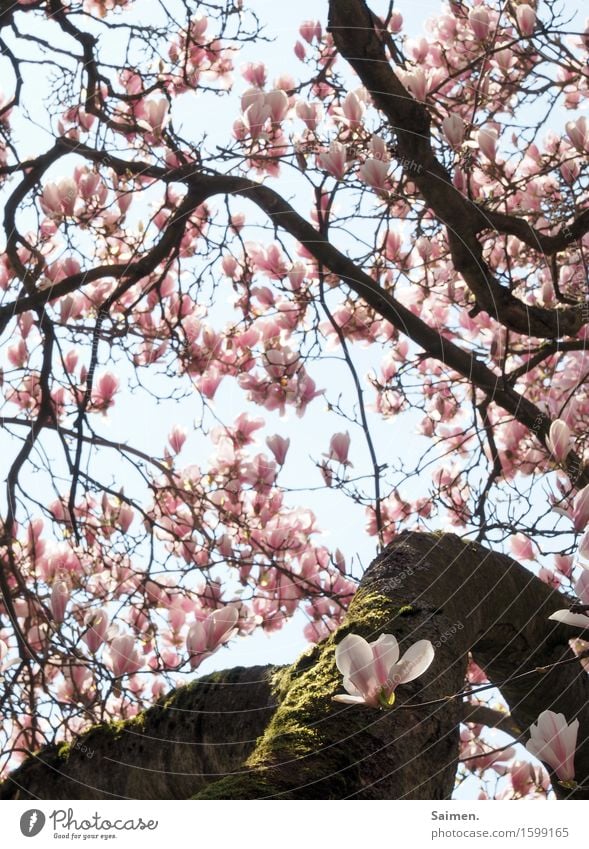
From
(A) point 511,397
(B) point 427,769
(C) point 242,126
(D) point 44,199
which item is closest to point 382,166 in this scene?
(C) point 242,126

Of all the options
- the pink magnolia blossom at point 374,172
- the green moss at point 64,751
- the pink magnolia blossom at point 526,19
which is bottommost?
the green moss at point 64,751

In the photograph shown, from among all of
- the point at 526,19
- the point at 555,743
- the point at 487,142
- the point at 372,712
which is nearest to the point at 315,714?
the point at 372,712

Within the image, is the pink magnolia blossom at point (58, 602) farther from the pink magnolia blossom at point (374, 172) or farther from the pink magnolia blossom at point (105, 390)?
the pink magnolia blossom at point (374, 172)

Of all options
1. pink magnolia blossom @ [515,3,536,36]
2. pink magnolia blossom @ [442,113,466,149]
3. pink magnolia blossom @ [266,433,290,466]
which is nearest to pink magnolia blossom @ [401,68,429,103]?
pink magnolia blossom @ [442,113,466,149]

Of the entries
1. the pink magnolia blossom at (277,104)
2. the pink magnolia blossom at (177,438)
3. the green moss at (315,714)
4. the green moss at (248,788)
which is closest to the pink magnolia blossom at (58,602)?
the pink magnolia blossom at (177,438)

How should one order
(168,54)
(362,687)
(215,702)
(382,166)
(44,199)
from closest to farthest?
(362,687) → (215,702) → (382,166) → (44,199) → (168,54)

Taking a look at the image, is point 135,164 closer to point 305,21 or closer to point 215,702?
point 305,21

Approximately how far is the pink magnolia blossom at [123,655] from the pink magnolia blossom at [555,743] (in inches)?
21.0

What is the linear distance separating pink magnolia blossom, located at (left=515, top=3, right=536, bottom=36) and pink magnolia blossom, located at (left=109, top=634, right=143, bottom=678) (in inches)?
45.6

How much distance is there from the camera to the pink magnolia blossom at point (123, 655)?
104cm

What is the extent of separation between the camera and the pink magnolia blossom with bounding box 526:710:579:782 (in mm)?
673

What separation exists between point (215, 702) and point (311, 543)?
488mm

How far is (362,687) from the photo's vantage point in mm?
569

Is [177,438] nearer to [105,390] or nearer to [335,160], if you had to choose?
[105,390]
